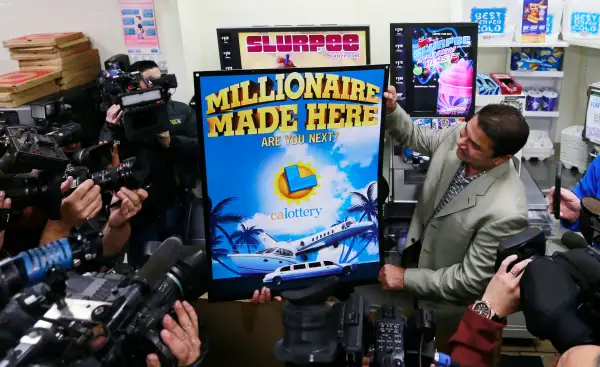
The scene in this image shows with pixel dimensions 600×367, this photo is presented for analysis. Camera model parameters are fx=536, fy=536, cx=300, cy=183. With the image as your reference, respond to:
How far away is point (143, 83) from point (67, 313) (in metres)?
1.78

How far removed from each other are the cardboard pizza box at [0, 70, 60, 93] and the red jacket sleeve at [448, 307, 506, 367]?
3.62 metres

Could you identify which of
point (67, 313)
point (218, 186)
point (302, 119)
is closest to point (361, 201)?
point (302, 119)

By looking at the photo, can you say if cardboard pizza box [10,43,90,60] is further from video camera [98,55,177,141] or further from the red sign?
video camera [98,55,177,141]

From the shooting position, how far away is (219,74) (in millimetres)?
1980

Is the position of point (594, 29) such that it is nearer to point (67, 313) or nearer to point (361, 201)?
point (361, 201)

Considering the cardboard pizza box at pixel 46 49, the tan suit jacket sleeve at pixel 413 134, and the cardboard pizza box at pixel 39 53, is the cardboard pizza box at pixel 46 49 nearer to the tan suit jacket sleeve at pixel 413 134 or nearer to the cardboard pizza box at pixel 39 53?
the cardboard pizza box at pixel 39 53

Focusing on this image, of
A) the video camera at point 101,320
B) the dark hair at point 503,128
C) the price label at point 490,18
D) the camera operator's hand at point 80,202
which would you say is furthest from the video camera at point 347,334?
the price label at point 490,18

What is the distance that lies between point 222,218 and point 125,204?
484 millimetres

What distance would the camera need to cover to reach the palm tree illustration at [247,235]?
216 centimetres

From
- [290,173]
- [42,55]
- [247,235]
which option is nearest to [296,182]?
[290,173]

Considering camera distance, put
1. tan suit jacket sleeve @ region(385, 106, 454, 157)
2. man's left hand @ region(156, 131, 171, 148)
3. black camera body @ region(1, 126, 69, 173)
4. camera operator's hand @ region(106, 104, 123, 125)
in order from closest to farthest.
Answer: black camera body @ region(1, 126, 69, 173), tan suit jacket sleeve @ region(385, 106, 454, 157), camera operator's hand @ region(106, 104, 123, 125), man's left hand @ region(156, 131, 171, 148)

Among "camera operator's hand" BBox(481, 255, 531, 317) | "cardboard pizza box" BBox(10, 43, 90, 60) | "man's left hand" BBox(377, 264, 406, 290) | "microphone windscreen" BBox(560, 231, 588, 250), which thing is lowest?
"man's left hand" BBox(377, 264, 406, 290)

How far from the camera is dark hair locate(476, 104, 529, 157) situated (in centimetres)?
232

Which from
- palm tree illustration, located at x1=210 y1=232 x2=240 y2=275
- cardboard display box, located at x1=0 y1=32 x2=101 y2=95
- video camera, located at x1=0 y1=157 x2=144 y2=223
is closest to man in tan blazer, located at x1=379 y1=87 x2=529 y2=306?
palm tree illustration, located at x1=210 y1=232 x2=240 y2=275
